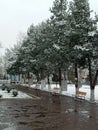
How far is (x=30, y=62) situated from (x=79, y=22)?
30241mm

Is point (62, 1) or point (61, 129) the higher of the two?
point (62, 1)

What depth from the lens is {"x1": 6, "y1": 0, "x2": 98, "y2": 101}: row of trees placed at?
1443 inches

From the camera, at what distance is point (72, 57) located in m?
38.6

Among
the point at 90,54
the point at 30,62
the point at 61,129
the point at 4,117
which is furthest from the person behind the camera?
the point at 30,62

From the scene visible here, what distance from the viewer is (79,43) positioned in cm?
3722

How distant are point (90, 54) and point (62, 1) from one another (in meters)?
17.7

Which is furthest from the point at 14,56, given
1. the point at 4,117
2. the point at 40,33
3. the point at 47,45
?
the point at 4,117

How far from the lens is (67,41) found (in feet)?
126

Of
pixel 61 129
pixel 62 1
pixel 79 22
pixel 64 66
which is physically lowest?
pixel 61 129

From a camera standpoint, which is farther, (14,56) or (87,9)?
(14,56)

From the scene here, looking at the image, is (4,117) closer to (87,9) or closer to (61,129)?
(61,129)

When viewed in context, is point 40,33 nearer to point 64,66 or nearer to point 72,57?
point 64,66

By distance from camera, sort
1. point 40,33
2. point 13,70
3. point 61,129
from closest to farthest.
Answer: point 61,129, point 40,33, point 13,70

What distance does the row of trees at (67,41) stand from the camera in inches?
1443
